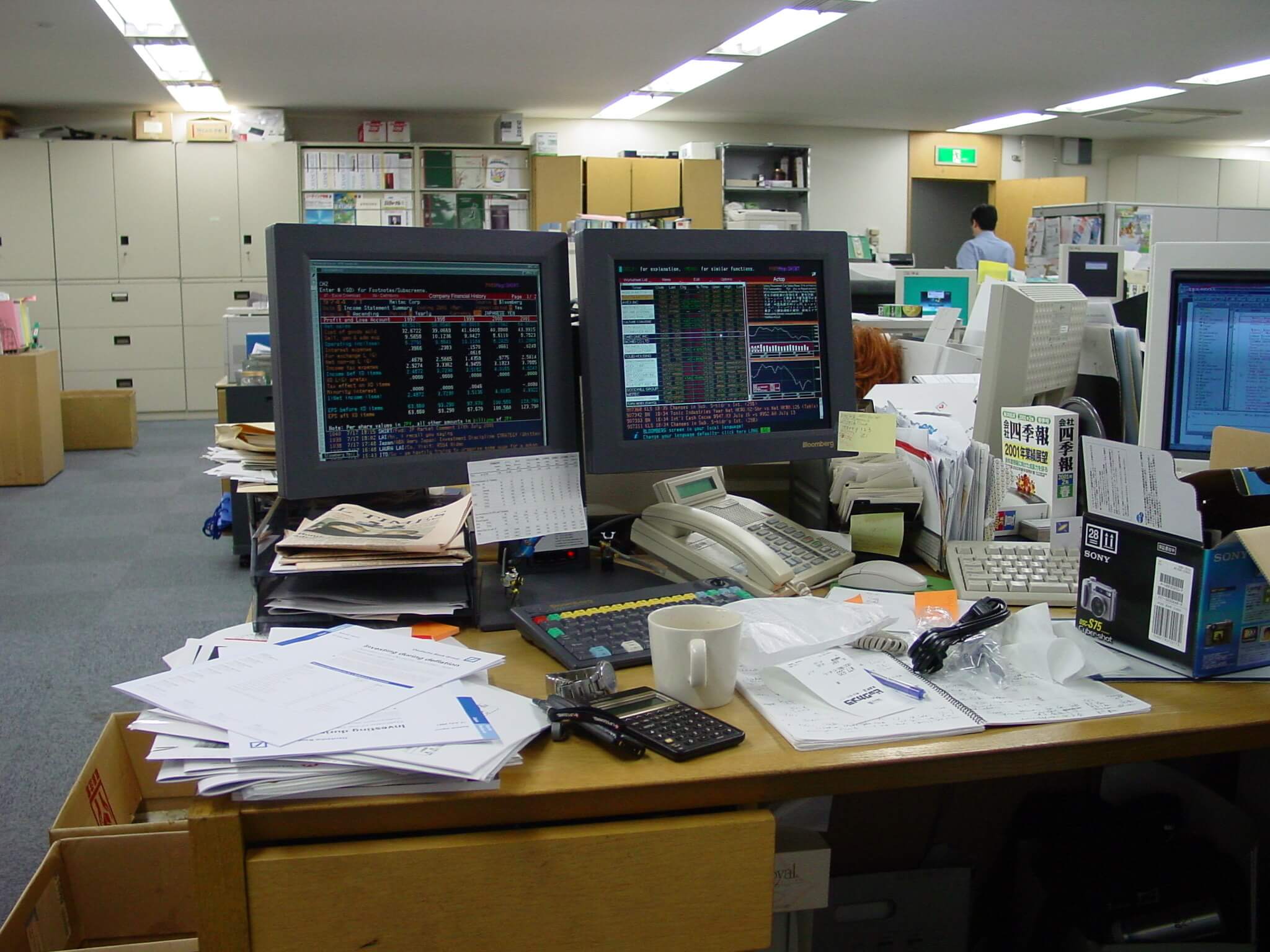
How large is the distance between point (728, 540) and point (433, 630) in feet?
1.34

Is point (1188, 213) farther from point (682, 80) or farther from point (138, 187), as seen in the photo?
point (138, 187)

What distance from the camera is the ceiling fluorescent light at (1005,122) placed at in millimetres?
9758

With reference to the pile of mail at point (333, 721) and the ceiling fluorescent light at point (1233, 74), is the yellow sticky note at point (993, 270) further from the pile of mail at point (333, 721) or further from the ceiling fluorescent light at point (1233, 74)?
the ceiling fluorescent light at point (1233, 74)

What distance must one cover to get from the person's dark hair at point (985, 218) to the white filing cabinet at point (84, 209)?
6.84 m

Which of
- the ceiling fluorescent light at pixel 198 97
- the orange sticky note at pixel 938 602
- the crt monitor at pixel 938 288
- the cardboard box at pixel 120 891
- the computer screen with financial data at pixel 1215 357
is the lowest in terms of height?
the cardboard box at pixel 120 891

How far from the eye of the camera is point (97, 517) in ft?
16.6

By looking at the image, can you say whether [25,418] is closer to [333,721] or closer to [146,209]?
[146,209]

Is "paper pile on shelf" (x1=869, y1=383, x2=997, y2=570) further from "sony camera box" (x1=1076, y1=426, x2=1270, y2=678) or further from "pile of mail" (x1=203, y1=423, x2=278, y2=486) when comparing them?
"pile of mail" (x1=203, y1=423, x2=278, y2=486)

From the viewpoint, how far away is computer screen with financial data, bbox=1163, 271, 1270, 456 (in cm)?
151

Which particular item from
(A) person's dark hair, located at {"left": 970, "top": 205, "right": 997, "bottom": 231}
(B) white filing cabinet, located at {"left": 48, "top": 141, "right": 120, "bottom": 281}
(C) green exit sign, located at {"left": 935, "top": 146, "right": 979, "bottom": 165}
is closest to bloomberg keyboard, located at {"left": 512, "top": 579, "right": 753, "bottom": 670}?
(A) person's dark hair, located at {"left": 970, "top": 205, "right": 997, "bottom": 231}

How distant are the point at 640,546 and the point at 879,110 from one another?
29.3 feet

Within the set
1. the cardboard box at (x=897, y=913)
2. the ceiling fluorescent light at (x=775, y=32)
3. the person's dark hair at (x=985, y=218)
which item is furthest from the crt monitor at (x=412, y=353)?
the person's dark hair at (x=985, y=218)

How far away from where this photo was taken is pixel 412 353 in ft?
4.43

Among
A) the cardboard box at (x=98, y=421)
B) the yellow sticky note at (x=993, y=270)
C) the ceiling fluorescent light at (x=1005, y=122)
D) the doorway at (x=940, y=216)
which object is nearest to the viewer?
the yellow sticky note at (x=993, y=270)
